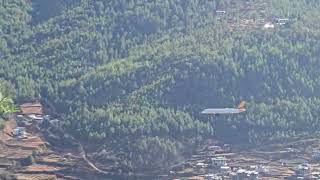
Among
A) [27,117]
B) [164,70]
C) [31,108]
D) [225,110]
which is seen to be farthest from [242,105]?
[31,108]

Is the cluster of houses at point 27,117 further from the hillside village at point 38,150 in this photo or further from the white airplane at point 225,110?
the white airplane at point 225,110

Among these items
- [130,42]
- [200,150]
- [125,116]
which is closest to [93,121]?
[125,116]

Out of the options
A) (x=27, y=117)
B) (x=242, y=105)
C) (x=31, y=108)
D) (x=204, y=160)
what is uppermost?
(x=242, y=105)

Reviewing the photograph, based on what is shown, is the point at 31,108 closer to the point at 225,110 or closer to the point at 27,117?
the point at 27,117

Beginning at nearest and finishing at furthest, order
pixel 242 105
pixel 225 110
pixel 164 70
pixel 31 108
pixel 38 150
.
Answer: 1. pixel 38 150
2. pixel 225 110
3. pixel 242 105
4. pixel 31 108
5. pixel 164 70

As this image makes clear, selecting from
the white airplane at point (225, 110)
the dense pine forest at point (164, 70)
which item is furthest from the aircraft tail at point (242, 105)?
the dense pine forest at point (164, 70)

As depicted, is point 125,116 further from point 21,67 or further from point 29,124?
point 21,67

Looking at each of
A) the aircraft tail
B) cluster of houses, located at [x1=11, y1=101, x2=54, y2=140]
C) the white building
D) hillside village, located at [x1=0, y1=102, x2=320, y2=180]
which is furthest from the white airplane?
cluster of houses, located at [x1=11, y1=101, x2=54, y2=140]

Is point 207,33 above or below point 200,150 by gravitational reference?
→ above
